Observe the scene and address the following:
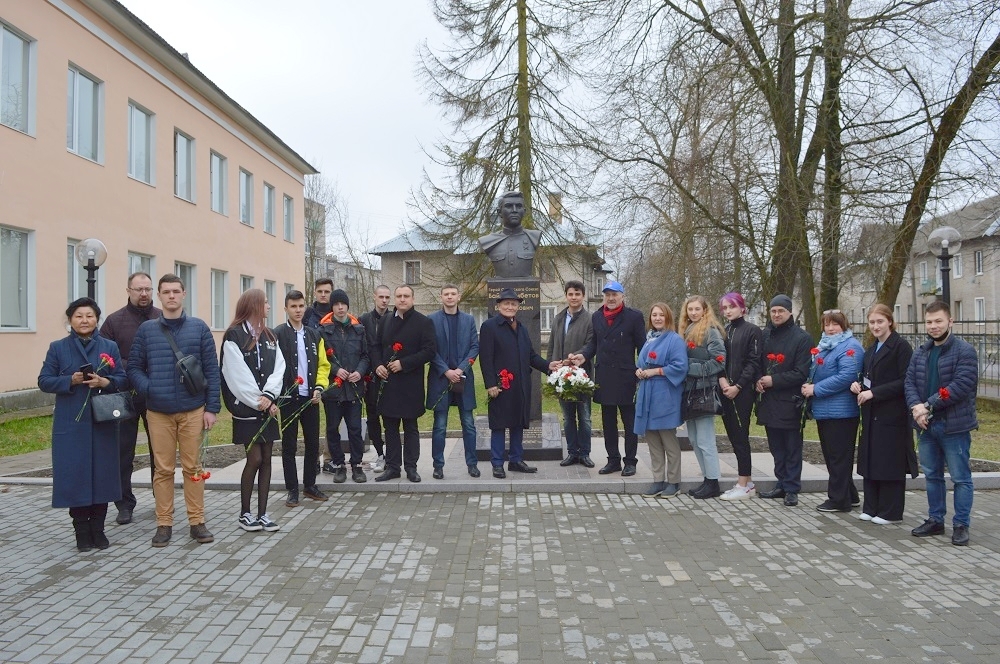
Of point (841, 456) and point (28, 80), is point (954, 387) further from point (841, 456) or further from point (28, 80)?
point (28, 80)

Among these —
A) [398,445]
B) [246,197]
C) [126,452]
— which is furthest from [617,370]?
[246,197]

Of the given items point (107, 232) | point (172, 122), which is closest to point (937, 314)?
point (107, 232)

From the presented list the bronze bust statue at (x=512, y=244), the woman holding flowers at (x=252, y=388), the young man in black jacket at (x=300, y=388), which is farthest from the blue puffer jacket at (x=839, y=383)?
the woman holding flowers at (x=252, y=388)

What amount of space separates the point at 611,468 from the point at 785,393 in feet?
6.90

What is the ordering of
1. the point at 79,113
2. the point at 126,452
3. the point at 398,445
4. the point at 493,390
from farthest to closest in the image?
the point at 79,113
the point at 398,445
the point at 493,390
the point at 126,452

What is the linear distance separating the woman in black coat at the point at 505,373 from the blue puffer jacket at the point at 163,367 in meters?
3.03

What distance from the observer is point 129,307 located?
279 inches

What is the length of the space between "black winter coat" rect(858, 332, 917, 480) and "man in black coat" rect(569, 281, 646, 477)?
2.43m

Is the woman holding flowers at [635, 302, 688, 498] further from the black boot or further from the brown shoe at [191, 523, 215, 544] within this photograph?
the black boot

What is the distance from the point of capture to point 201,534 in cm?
613

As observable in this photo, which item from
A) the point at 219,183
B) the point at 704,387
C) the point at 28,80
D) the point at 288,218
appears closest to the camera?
the point at 704,387

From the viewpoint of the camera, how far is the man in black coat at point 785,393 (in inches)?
291

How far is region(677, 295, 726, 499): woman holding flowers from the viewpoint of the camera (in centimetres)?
755

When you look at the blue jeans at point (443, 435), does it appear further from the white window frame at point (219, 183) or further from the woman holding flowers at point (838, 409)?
the white window frame at point (219, 183)
